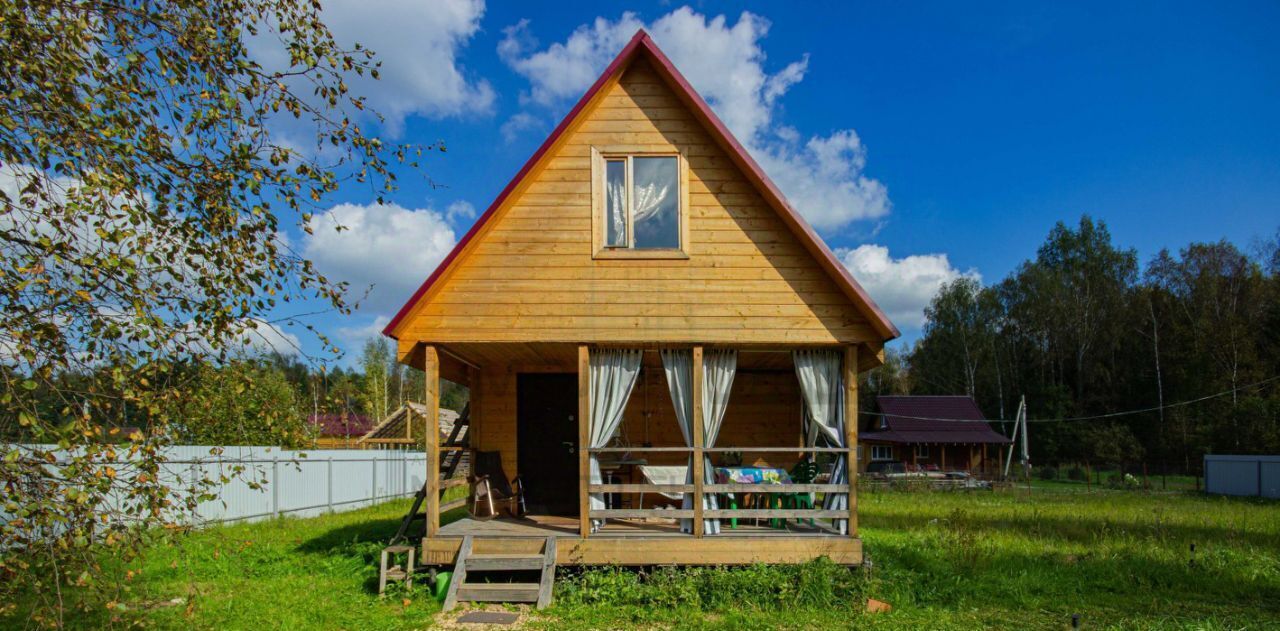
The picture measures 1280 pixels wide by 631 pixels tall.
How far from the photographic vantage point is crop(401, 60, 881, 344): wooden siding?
9.36m

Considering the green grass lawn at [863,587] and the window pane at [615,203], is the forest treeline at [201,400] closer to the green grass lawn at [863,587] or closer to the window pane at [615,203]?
the green grass lawn at [863,587]

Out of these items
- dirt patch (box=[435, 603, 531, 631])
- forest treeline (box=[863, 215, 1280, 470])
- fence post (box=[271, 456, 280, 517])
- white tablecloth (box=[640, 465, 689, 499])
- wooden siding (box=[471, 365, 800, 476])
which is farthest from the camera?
forest treeline (box=[863, 215, 1280, 470])

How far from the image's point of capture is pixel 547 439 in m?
12.2

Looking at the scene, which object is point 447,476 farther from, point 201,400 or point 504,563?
point 201,400

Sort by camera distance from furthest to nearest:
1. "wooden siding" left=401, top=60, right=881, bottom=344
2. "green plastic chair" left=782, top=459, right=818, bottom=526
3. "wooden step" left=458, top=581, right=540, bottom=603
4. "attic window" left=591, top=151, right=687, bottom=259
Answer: "green plastic chair" left=782, top=459, right=818, bottom=526 < "attic window" left=591, top=151, right=687, bottom=259 < "wooden siding" left=401, top=60, right=881, bottom=344 < "wooden step" left=458, top=581, right=540, bottom=603

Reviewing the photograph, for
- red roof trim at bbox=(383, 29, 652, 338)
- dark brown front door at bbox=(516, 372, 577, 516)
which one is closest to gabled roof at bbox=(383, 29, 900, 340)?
red roof trim at bbox=(383, 29, 652, 338)

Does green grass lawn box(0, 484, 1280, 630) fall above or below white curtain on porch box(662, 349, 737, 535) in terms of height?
below

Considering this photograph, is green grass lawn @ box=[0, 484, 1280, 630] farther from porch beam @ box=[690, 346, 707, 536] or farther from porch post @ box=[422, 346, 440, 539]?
porch beam @ box=[690, 346, 707, 536]

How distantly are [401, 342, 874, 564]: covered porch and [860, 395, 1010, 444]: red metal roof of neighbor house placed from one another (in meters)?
30.7

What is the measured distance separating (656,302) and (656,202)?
1.27 m

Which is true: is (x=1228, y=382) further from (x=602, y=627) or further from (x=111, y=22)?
(x=111, y=22)

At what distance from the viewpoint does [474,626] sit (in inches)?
307

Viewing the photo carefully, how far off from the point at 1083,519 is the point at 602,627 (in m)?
12.1

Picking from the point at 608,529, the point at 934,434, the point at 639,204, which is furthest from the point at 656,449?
the point at 934,434
